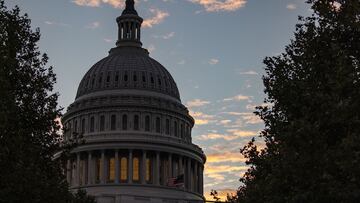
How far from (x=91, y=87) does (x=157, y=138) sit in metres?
17.3

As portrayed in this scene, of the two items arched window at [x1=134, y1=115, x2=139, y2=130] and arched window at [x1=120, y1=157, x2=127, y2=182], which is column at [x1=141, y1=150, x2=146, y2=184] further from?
arched window at [x1=134, y1=115, x2=139, y2=130]

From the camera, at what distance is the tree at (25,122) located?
3316 centimetres

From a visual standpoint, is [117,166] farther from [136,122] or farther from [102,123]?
[136,122]

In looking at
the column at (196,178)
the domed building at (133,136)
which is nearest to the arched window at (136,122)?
the domed building at (133,136)

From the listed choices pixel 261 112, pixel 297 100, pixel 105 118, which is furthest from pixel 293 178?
pixel 105 118

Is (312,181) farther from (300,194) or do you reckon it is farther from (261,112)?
(261,112)

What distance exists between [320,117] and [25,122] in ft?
47.1

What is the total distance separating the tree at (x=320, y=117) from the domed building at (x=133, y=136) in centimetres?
8844

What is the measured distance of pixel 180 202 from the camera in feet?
411

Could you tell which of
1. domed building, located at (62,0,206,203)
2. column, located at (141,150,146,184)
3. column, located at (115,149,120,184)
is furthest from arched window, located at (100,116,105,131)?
column, located at (141,150,146,184)

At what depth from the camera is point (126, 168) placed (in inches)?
5133

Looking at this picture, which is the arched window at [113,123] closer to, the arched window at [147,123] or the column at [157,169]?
the arched window at [147,123]

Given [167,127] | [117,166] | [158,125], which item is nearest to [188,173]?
[167,127]

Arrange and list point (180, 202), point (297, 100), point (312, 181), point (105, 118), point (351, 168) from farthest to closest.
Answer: point (105, 118) → point (180, 202) → point (297, 100) → point (312, 181) → point (351, 168)
